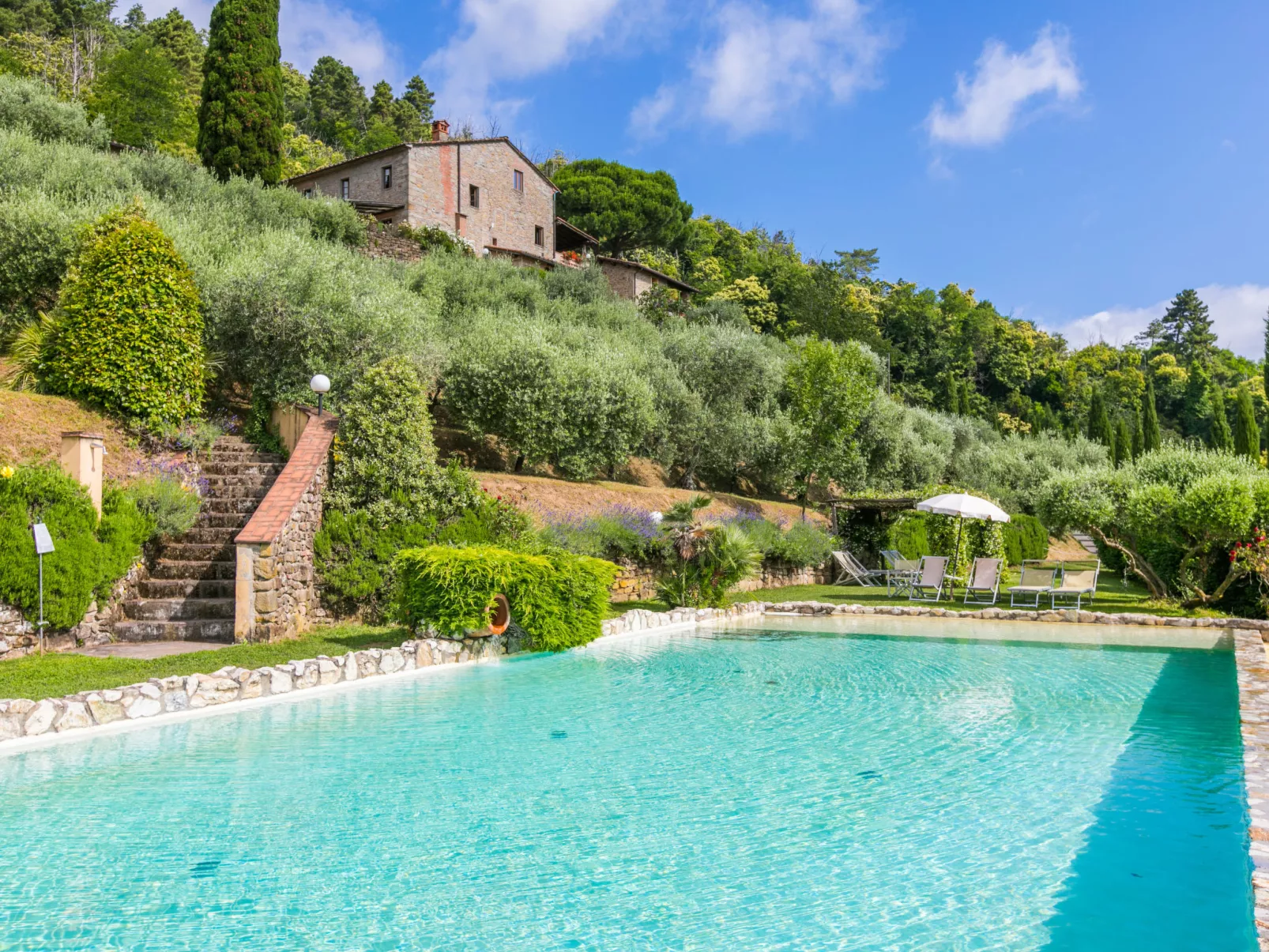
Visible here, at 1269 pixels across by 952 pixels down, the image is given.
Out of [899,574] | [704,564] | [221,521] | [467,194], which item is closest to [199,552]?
[221,521]

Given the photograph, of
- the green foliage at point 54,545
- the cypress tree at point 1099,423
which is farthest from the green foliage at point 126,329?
the cypress tree at point 1099,423

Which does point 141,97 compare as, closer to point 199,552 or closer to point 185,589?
point 199,552

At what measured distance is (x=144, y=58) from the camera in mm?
39969

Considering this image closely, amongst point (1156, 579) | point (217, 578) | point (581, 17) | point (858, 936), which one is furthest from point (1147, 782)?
point (581, 17)

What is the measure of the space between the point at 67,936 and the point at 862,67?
1887 cm

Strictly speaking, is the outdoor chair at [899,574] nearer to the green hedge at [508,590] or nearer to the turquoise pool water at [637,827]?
the green hedge at [508,590]

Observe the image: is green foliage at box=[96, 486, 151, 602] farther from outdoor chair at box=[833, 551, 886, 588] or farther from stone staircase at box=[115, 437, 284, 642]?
outdoor chair at box=[833, 551, 886, 588]

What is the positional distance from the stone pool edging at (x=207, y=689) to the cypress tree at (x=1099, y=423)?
46.1 meters

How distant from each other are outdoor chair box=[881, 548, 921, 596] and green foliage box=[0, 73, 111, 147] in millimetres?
26576

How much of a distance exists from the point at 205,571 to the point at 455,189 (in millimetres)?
31482

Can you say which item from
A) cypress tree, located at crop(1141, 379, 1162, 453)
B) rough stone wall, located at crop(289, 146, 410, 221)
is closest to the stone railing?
rough stone wall, located at crop(289, 146, 410, 221)

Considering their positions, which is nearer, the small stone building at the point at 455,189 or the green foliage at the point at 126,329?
the green foliage at the point at 126,329

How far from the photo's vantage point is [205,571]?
10867 millimetres

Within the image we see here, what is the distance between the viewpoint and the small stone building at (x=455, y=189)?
3716cm
